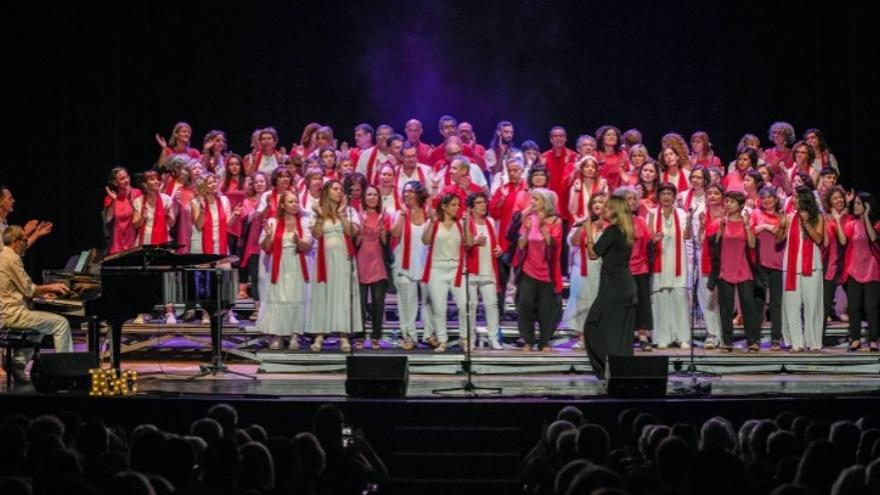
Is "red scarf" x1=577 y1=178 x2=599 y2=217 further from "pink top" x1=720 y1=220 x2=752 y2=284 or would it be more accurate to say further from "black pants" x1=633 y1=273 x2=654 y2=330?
"pink top" x1=720 y1=220 x2=752 y2=284

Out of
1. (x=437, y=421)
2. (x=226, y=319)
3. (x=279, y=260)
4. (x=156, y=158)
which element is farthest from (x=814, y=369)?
(x=156, y=158)

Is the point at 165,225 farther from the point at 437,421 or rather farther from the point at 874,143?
the point at 874,143

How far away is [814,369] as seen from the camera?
36.9 feet

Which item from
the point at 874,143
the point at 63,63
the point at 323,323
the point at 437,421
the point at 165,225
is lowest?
the point at 437,421

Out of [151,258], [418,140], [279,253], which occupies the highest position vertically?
[418,140]

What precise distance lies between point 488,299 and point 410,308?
79cm

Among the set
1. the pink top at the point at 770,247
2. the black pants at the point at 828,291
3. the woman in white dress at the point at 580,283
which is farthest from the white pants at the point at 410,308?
the black pants at the point at 828,291

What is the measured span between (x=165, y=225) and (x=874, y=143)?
8.37m

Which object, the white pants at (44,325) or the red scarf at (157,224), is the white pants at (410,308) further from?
the white pants at (44,325)

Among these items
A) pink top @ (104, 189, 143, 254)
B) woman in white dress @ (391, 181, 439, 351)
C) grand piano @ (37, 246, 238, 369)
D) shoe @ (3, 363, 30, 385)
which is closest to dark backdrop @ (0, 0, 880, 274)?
pink top @ (104, 189, 143, 254)

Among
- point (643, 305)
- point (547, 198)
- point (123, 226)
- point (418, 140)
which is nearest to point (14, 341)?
point (123, 226)

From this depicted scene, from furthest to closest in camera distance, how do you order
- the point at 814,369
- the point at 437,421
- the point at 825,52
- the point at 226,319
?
1. the point at 825,52
2. the point at 226,319
3. the point at 814,369
4. the point at 437,421

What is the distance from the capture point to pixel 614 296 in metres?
10.4

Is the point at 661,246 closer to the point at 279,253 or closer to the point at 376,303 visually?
the point at 376,303
